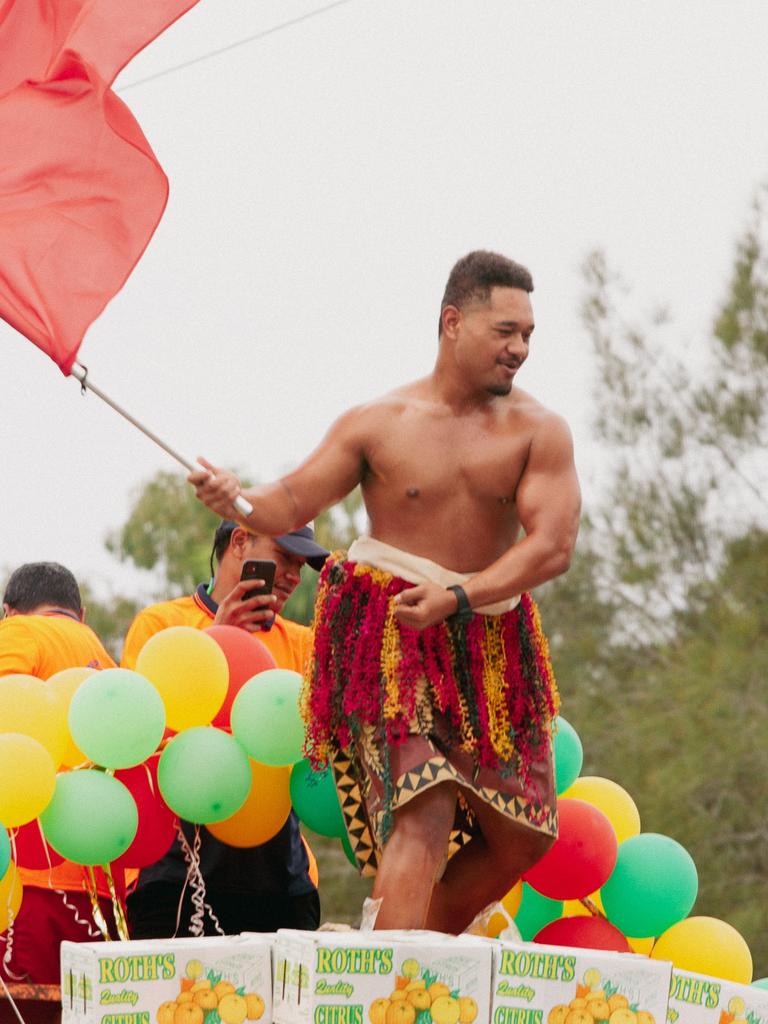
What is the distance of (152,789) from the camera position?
4.90 m

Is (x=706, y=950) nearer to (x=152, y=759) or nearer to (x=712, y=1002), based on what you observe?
(x=712, y=1002)

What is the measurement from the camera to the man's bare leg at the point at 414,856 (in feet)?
13.4

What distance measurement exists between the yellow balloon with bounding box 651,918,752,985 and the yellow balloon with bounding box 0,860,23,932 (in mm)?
1821

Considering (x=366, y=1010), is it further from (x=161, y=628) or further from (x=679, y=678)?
(x=679, y=678)

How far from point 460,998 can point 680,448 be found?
13.8 meters

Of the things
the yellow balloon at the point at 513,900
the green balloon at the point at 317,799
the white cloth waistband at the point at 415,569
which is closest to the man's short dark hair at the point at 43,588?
the green balloon at the point at 317,799

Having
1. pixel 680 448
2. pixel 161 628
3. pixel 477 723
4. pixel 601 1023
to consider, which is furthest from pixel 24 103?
pixel 680 448

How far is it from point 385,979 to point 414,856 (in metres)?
0.46

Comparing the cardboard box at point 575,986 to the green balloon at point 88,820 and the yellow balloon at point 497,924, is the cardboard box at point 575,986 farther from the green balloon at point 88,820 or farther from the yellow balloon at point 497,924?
the green balloon at point 88,820

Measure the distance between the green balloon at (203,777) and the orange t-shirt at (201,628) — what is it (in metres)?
0.67

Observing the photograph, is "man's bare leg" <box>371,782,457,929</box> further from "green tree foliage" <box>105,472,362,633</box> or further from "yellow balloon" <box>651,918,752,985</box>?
"green tree foliage" <box>105,472,362,633</box>

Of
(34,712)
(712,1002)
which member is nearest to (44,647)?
(34,712)

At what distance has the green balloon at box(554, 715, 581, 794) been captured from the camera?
506cm

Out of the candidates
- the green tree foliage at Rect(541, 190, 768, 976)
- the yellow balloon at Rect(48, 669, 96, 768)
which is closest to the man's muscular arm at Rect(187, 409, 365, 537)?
the yellow balloon at Rect(48, 669, 96, 768)
